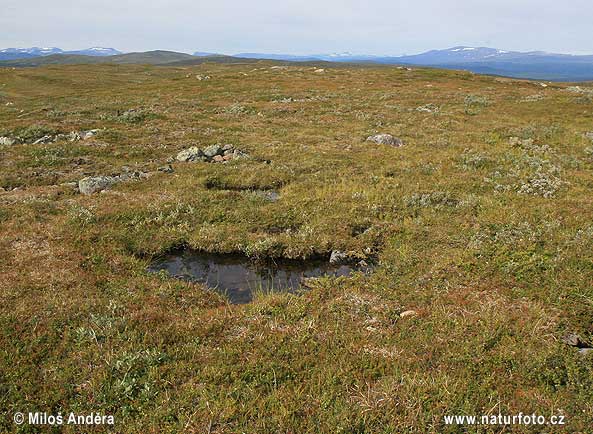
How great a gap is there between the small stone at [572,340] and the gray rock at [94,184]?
61.4ft

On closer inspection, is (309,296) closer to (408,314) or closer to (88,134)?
(408,314)

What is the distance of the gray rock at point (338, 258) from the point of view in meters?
13.6

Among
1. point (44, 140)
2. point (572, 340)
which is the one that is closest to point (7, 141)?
point (44, 140)

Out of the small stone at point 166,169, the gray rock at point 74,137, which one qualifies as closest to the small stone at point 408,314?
the small stone at point 166,169

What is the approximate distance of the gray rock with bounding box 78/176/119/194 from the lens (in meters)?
18.9

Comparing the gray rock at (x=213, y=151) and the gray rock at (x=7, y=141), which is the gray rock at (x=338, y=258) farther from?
the gray rock at (x=7, y=141)

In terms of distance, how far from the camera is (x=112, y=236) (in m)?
14.3

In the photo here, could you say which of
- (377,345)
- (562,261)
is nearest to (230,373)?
(377,345)

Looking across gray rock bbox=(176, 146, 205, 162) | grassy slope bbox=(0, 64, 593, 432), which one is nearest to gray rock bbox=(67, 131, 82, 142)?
grassy slope bbox=(0, 64, 593, 432)

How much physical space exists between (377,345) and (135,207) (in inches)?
470

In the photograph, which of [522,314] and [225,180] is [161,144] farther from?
[522,314]

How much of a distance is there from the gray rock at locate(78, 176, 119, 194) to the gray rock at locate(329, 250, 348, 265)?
12.1m

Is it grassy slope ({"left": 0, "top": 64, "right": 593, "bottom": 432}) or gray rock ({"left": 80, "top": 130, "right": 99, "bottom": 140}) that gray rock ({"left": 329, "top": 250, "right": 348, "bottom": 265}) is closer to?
grassy slope ({"left": 0, "top": 64, "right": 593, "bottom": 432})

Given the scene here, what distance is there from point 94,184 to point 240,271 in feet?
34.2
